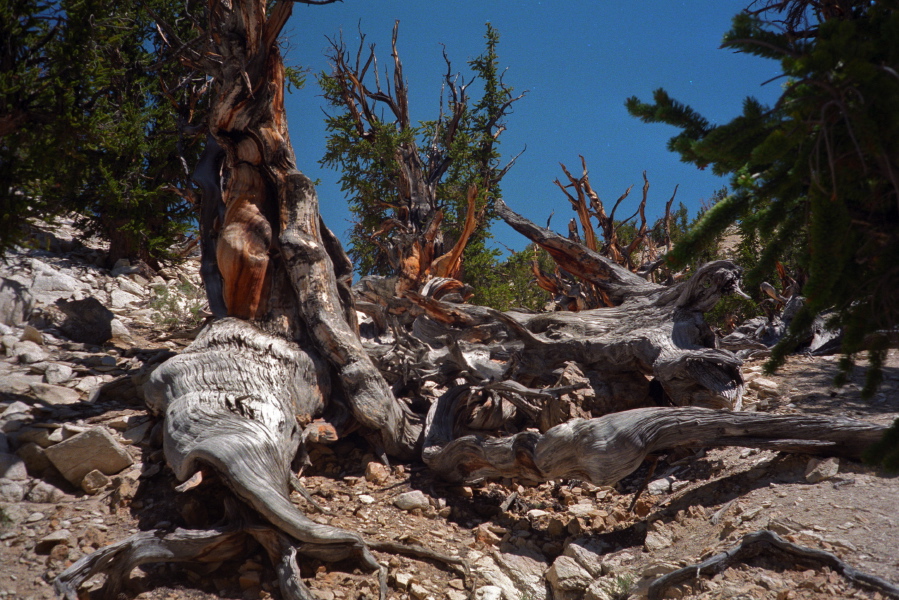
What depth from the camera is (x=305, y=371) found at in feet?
14.3

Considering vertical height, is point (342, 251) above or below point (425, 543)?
above

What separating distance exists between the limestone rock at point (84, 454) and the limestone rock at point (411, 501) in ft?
5.80

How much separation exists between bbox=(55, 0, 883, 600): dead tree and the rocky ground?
0.60 feet

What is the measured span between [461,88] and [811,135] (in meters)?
11.4

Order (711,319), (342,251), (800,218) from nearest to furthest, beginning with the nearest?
1. (800,218)
2. (342,251)
3. (711,319)

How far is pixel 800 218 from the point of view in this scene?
1897 mm

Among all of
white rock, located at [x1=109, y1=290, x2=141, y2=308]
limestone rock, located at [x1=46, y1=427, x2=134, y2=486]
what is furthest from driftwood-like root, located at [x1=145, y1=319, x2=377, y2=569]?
white rock, located at [x1=109, y1=290, x2=141, y2=308]

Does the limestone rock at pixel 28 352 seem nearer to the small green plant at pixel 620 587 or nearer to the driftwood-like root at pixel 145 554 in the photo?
the driftwood-like root at pixel 145 554

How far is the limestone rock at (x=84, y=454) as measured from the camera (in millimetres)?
3357

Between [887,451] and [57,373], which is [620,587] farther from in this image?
[57,373]

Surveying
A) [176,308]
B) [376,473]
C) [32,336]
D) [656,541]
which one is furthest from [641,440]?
[176,308]

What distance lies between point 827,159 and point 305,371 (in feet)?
12.0

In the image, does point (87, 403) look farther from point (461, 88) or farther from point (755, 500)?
point (461, 88)

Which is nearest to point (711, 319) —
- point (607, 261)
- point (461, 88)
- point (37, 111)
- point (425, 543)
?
point (607, 261)
